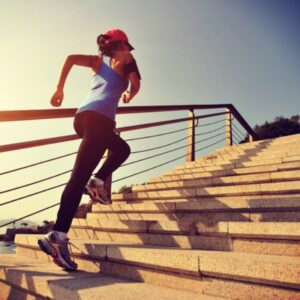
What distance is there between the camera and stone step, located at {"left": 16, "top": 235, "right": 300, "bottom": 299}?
57.3 inches

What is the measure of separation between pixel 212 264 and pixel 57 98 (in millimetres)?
1613

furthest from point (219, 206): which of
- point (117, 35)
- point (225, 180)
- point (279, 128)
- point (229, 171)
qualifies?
point (279, 128)

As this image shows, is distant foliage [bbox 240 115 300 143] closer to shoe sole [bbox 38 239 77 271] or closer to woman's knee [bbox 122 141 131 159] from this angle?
woman's knee [bbox 122 141 131 159]

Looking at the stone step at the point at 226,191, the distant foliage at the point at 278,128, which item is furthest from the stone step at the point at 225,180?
the distant foliage at the point at 278,128

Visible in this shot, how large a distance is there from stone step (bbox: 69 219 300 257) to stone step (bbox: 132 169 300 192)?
1626mm

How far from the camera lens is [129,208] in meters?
3.63

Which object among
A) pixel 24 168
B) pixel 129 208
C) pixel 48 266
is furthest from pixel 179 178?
pixel 48 266

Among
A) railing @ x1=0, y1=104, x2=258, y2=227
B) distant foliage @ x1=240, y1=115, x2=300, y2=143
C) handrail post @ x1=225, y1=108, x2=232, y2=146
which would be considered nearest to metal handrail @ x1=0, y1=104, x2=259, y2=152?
railing @ x1=0, y1=104, x2=258, y2=227

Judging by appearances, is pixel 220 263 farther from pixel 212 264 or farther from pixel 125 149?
pixel 125 149

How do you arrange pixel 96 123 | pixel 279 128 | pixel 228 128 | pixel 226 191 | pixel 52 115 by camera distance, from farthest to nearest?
1. pixel 279 128
2. pixel 228 128
3. pixel 226 191
4. pixel 52 115
5. pixel 96 123

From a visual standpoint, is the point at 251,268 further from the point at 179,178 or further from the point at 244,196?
the point at 179,178

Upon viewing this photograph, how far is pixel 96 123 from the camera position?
2.25m

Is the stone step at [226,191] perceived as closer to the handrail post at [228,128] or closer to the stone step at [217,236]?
the stone step at [217,236]

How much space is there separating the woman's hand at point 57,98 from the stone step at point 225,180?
2486 millimetres
